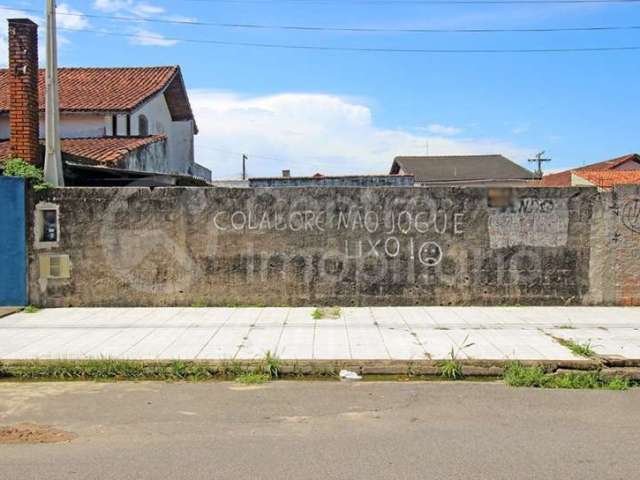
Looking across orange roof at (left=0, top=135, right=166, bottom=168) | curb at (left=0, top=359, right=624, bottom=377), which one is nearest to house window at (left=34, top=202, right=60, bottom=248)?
orange roof at (left=0, top=135, right=166, bottom=168)

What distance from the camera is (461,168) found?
5247 cm

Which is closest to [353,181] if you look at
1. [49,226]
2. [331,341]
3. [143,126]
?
[143,126]

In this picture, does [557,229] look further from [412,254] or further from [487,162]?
[487,162]

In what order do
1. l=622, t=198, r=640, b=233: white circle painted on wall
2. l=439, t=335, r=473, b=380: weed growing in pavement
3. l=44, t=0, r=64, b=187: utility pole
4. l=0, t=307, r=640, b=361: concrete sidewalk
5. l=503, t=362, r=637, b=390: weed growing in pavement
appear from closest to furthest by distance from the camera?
l=503, t=362, r=637, b=390: weed growing in pavement → l=439, t=335, r=473, b=380: weed growing in pavement → l=0, t=307, r=640, b=361: concrete sidewalk → l=622, t=198, r=640, b=233: white circle painted on wall → l=44, t=0, r=64, b=187: utility pole

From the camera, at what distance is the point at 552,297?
36.4ft

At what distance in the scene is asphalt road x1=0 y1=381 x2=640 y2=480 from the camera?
4.53m

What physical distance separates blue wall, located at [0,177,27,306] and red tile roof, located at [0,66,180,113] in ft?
34.3

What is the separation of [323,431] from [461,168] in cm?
4899

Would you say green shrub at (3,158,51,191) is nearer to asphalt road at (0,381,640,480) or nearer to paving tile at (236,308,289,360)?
paving tile at (236,308,289,360)

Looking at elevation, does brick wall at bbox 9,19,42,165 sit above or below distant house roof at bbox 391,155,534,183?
below

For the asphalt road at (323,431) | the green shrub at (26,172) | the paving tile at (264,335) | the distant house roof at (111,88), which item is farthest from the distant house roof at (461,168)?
the asphalt road at (323,431)

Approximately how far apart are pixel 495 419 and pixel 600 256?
20.8 ft

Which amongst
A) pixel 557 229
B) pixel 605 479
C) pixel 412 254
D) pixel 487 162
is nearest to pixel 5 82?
pixel 412 254

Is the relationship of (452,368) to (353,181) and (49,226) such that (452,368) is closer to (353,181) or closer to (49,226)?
(49,226)
